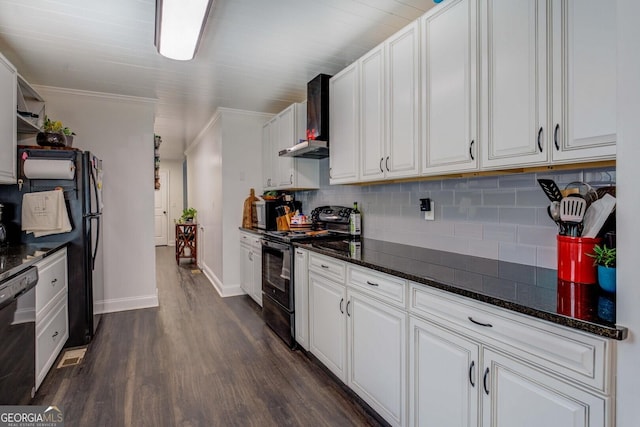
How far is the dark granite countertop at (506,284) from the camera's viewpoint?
99 centimetres

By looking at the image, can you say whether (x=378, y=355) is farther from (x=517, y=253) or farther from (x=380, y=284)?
(x=517, y=253)

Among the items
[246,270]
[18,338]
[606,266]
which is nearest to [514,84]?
[606,266]

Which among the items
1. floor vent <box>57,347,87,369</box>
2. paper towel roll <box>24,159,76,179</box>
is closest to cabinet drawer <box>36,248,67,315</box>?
floor vent <box>57,347,87,369</box>

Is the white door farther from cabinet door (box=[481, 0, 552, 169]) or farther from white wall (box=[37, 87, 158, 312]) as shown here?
cabinet door (box=[481, 0, 552, 169])

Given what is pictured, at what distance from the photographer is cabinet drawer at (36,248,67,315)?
218 cm

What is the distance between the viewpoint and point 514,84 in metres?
1.45

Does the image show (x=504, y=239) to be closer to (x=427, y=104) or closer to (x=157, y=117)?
(x=427, y=104)

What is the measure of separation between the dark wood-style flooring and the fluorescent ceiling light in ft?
7.47

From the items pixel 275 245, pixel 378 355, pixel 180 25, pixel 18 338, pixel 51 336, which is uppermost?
pixel 180 25

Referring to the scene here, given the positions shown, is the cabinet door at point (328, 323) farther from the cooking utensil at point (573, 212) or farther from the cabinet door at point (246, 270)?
the cabinet door at point (246, 270)

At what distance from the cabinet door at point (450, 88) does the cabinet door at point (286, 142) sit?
1.92 metres

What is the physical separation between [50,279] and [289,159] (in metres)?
2.33

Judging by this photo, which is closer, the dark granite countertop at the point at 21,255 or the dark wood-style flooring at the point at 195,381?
the dark granite countertop at the point at 21,255

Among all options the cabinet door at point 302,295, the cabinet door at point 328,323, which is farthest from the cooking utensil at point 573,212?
the cabinet door at point 302,295
